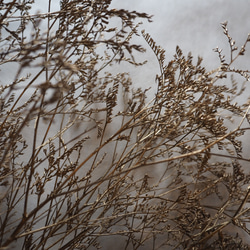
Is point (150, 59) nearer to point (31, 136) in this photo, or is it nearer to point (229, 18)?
point (229, 18)

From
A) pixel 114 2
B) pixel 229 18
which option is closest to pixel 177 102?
pixel 229 18

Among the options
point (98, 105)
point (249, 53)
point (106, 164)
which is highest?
point (249, 53)

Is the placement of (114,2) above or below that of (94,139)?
above

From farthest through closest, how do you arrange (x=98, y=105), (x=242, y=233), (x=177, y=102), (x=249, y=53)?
(x=98, y=105), (x=249, y=53), (x=242, y=233), (x=177, y=102)

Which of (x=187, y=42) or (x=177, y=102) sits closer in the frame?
(x=177, y=102)

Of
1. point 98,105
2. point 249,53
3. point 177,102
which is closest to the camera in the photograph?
point 177,102

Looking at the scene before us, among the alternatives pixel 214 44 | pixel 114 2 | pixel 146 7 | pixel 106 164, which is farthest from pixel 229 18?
pixel 106 164

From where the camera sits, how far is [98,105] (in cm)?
181

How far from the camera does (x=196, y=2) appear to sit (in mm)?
1774

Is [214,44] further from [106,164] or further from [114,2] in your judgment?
[106,164]

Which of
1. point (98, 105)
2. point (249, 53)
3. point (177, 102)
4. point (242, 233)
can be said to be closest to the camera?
point (177, 102)

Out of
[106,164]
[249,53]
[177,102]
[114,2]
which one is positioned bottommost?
[177,102]

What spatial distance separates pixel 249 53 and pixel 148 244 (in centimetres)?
96

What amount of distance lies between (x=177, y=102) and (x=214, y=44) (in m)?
1.00
